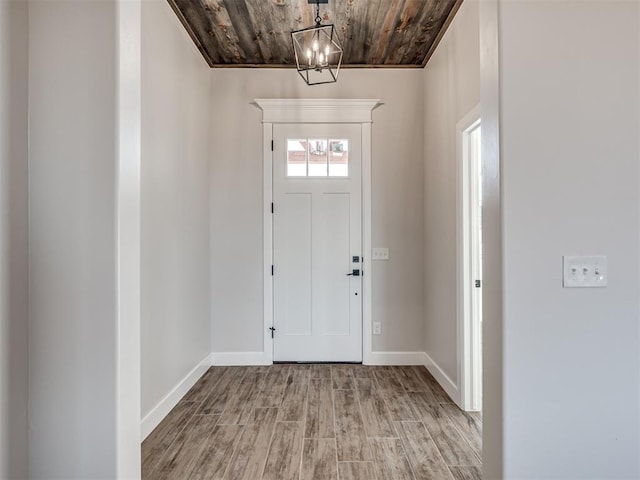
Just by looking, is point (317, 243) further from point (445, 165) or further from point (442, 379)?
point (442, 379)

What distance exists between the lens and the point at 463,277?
266 cm

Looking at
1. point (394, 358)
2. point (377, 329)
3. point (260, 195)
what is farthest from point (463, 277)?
point (260, 195)

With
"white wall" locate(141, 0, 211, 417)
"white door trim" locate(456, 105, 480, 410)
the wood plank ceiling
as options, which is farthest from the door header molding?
"white door trim" locate(456, 105, 480, 410)

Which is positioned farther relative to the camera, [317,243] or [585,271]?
[317,243]

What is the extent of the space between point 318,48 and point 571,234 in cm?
205

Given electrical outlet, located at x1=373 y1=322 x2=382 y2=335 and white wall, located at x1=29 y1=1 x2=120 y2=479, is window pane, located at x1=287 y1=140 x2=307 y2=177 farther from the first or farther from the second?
white wall, located at x1=29 y1=1 x2=120 y2=479

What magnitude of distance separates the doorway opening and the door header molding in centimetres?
115

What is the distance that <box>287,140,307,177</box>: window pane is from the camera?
3576 millimetres

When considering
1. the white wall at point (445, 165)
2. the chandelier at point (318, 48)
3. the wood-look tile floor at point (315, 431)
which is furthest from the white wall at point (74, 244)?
the white wall at point (445, 165)

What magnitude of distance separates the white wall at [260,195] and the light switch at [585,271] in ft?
7.43

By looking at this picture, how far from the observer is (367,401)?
2.75m

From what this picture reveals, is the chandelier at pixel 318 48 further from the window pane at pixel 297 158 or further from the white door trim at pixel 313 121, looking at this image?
the window pane at pixel 297 158

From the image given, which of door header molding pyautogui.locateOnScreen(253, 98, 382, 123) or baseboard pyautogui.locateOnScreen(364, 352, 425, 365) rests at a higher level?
door header molding pyautogui.locateOnScreen(253, 98, 382, 123)

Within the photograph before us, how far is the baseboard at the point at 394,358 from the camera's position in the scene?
3533mm
